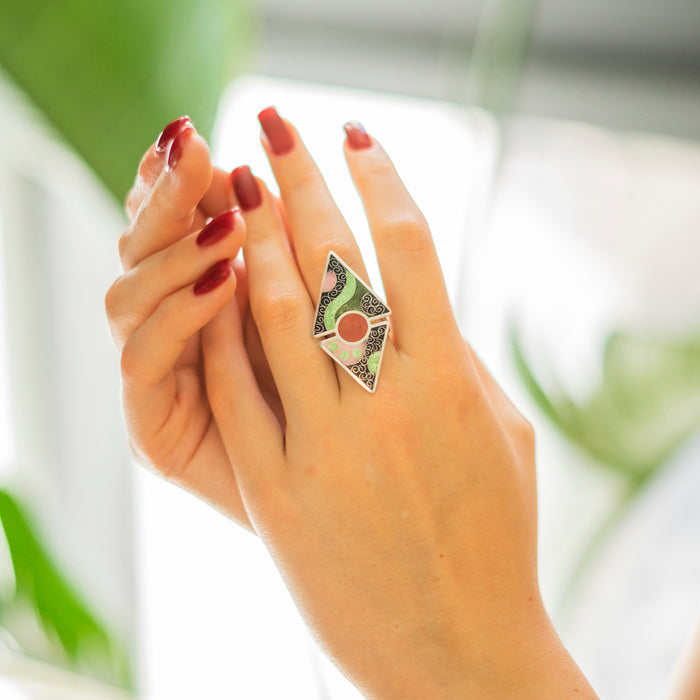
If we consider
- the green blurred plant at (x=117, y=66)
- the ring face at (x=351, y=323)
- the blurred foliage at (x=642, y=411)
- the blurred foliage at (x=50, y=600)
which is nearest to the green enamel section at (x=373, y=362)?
the ring face at (x=351, y=323)

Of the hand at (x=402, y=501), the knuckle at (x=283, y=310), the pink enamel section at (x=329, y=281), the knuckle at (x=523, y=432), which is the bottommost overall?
the hand at (x=402, y=501)

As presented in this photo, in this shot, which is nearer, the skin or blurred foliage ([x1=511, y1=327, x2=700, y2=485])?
the skin

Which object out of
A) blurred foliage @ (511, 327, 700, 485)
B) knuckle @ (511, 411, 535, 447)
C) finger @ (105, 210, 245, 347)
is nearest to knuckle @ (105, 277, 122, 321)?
finger @ (105, 210, 245, 347)

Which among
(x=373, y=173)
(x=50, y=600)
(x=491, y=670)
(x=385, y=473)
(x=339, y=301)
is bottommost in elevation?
(x=50, y=600)

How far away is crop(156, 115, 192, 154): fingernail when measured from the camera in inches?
17.4

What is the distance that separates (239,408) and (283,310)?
77mm

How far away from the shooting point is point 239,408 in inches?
19.3

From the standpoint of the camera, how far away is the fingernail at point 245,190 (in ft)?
1.67

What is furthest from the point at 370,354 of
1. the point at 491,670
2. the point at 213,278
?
the point at 491,670

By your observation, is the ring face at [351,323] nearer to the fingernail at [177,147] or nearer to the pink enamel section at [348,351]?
the pink enamel section at [348,351]

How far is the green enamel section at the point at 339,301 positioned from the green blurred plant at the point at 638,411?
0.37 meters

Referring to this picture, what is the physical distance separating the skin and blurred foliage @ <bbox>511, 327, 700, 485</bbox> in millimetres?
313

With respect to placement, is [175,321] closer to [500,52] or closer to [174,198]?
[174,198]

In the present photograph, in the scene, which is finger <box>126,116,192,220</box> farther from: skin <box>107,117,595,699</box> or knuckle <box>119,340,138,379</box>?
knuckle <box>119,340,138,379</box>
